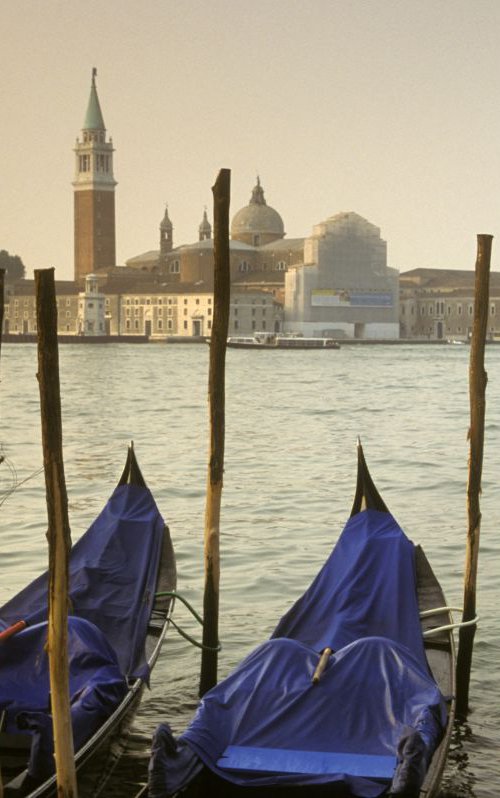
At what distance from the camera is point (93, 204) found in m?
62.8

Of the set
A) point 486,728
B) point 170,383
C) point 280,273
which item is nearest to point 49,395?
point 486,728

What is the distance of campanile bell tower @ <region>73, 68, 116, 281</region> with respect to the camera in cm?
6297

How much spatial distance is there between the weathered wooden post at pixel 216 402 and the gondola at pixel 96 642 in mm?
→ 191

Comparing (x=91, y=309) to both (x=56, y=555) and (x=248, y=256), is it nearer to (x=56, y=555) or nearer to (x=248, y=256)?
→ (x=248, y=256)

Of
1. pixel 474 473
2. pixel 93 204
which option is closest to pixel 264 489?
pixel 474 473

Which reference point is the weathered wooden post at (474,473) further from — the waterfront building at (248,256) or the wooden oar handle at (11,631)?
the waterfront building at (248,256)

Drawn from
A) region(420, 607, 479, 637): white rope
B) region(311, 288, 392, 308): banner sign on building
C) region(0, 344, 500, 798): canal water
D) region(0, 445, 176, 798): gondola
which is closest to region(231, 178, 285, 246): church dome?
region(311, 288, 392, 308): banner sign on building

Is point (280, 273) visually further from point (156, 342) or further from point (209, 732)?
point (209, 732)

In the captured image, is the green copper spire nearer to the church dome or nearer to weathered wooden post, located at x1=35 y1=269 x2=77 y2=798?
the church dome

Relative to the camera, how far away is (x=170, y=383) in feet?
108

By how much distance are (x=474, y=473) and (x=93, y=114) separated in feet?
210

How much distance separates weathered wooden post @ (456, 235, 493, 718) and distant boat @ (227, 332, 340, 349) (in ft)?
170

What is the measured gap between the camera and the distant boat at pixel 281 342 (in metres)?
57.3

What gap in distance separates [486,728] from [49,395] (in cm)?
227
